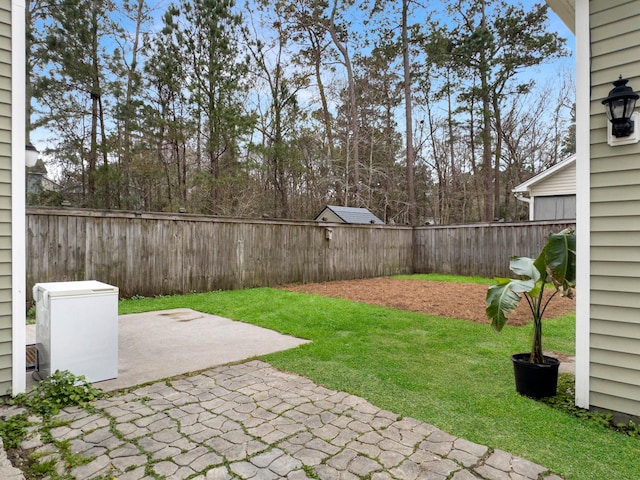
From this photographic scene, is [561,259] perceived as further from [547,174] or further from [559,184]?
[559,184]

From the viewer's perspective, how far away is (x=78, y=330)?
2.93m

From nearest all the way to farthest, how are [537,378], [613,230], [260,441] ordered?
1. [260,441]
2. [613,230]
3. [537,378]

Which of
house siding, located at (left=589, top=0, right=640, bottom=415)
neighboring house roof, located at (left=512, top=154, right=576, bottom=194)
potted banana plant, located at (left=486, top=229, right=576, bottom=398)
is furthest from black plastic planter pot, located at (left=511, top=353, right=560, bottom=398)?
neighboring house roof, located at (left=512, top=154, right=576, bottom=194)

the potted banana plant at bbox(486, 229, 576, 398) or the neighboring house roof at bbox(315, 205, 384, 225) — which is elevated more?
the neighboring house roof at bbox(315, 205, 384, 225)

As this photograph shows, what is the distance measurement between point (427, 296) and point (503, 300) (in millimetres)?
4708

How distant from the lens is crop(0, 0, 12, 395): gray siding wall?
263 cm

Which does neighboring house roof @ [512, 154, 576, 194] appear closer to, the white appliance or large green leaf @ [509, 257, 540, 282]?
large green leaf @ [509, 257, 540, 282]

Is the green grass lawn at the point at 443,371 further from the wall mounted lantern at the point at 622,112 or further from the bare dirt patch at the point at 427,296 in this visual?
the wall mounted lantern at the point at 622,112

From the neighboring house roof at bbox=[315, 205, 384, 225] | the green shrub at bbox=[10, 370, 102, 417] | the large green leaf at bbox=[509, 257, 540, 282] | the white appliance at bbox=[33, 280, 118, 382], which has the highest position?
the neighboring house roof at bbox=[315, 205, 384, 225]

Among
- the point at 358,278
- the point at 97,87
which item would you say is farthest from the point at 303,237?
the point at 97,87

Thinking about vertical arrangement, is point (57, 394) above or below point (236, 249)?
below

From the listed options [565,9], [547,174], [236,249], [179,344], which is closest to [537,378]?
[565,9]

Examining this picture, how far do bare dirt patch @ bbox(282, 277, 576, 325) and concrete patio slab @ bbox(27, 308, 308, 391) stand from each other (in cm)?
278

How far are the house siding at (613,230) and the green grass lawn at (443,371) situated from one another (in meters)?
0.35
